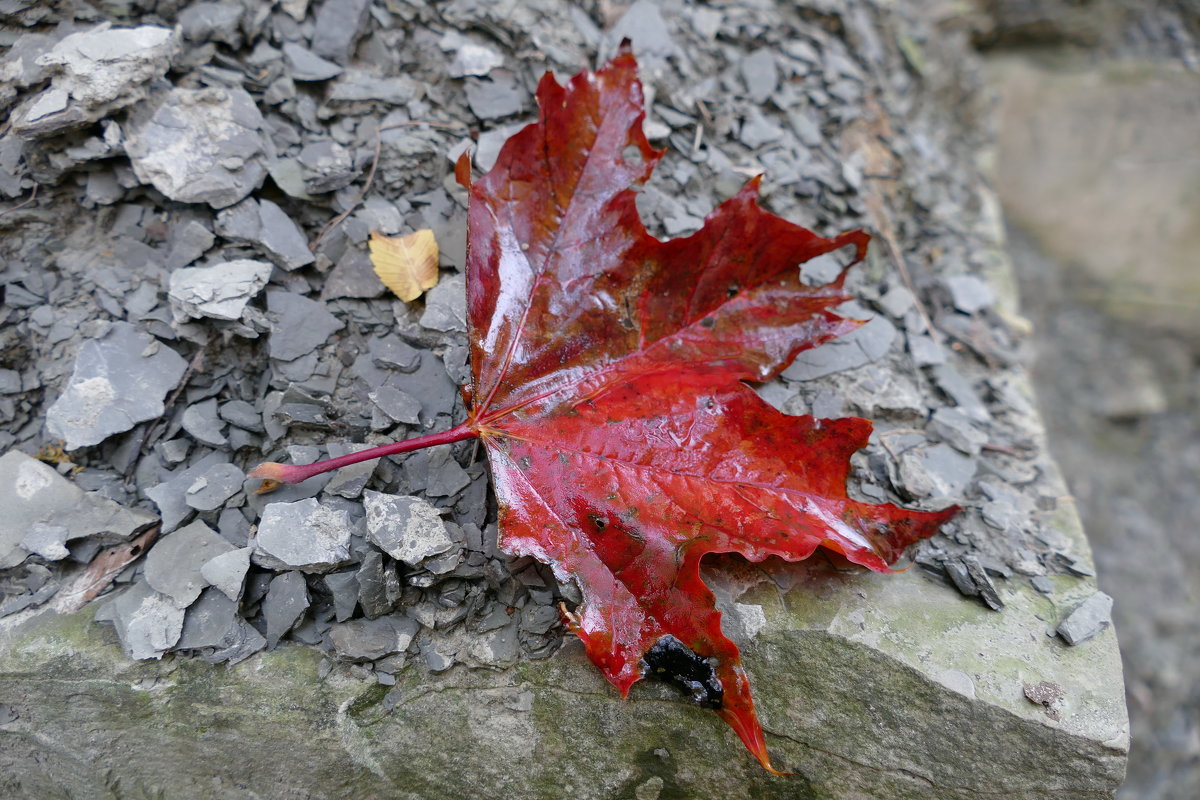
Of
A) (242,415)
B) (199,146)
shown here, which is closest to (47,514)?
(242,415)

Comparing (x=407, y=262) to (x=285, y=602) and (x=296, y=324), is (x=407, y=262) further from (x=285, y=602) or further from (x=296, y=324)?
(x=285, y=602)

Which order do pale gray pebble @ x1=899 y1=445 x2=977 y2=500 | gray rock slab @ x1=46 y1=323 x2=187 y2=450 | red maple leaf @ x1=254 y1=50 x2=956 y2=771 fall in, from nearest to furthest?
red maple leaf @ x1=254 y1=50 x2=956 y2=771, gray rock slab @ x1=46 y1=323 x2=187 y2=450, pale gray pebble @ x1=899 y1=445 x2=977 y2=500

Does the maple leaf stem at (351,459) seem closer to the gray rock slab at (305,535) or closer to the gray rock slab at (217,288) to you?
the gray rock slab at (305,535)

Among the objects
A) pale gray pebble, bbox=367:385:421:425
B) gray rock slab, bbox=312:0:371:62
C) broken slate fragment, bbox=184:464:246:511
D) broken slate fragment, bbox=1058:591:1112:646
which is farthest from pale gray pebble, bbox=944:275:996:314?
broken slate fragment, bbox=184:464:246:511

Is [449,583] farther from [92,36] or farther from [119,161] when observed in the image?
[92,36]

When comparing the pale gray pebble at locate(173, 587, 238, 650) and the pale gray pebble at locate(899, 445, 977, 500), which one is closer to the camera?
the pale gray pebble at locate(173, 587, 238, 650)

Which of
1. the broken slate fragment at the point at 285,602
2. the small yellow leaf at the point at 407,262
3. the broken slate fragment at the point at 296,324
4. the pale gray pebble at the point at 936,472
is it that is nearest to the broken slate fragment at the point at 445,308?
the small yellow leaf at the point at 407,262

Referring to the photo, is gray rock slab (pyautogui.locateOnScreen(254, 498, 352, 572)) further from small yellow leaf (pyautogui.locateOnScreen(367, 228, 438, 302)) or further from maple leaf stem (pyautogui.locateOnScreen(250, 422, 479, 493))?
small yellow leaf (pyautogui.locateOnScreen(367, 228, 438, 302))
